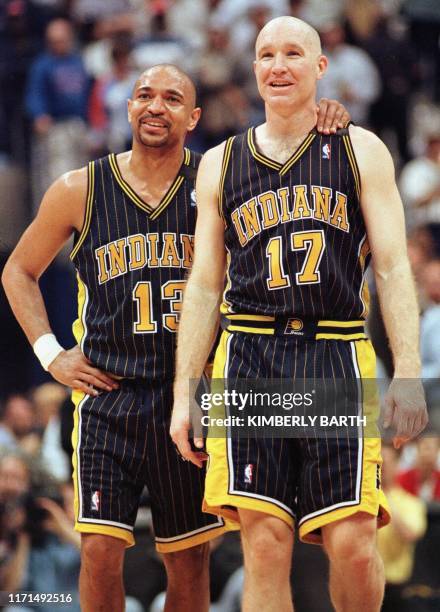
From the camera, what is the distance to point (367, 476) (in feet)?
14.4

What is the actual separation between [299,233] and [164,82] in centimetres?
108

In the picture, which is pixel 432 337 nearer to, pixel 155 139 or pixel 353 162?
pixel 155 139

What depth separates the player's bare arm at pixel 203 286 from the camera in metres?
4.66

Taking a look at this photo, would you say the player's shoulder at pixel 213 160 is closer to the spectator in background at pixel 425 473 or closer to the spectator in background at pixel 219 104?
the spectator in background at pixel 425 473

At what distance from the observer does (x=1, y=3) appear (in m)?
10.6

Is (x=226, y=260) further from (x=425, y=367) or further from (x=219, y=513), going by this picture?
(x=425, y=367)

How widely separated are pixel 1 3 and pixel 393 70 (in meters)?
3.43

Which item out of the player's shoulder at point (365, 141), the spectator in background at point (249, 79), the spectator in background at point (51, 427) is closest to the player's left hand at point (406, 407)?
the player's shoulder at point (365, 141)

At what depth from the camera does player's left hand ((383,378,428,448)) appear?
14.1ft

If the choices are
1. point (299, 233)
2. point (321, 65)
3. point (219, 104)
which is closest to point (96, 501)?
point (299, 233)

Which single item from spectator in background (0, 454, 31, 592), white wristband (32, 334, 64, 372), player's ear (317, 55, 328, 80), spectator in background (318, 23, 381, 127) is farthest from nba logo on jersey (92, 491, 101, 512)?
spectator in background (318, 23, 381, 127)

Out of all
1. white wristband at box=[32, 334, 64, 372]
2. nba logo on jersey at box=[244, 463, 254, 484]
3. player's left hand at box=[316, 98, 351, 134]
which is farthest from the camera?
white wristband at box=[32, 334, 64, 372]

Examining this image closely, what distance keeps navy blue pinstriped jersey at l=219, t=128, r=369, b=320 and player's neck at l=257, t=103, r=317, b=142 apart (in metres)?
A: 0.04

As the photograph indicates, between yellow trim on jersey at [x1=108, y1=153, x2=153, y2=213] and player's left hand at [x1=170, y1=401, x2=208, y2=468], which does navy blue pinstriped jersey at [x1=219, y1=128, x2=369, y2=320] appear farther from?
yellow trim on jersey at [x1=108, y1=153, x2=153, y2=213]
